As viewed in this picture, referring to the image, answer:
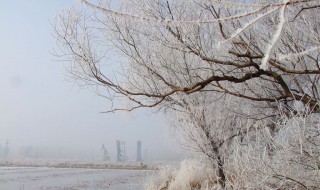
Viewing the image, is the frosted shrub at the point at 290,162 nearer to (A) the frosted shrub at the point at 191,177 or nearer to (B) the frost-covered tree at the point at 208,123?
(B) the frost-covered tree at the point at 208,123

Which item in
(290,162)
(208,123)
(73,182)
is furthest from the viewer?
(73,182)

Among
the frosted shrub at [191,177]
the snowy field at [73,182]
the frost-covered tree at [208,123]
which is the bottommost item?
the snowy field at [73,182]

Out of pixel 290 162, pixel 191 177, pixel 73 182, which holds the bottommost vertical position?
pixel 73 182

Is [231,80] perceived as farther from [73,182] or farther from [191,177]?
[73,182]

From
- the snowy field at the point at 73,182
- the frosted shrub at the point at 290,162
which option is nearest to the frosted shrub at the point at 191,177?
the snowy field at the point at 73,182

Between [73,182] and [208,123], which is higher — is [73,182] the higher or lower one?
the lower one

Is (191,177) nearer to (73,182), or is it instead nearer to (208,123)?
(208,123)

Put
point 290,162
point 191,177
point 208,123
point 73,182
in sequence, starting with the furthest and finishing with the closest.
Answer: point 73,182, point 191,177, point 208,123, point 290,162

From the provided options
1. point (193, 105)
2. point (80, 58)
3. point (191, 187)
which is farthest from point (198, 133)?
point (80, 58)

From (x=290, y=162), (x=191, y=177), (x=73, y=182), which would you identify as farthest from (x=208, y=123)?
(x=73, y=182)

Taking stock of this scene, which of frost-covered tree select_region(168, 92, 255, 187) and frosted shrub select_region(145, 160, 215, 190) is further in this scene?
frosted shrub select_region(145, 160, 215, 190)

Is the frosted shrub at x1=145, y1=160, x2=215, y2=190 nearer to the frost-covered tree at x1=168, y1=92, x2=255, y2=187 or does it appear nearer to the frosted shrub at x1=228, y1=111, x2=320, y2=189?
the frost-covered tree at x1=168, y1=92, x2=255, y2=187

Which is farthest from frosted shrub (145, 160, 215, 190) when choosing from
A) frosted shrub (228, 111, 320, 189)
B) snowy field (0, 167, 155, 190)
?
frosted shrub (228, 111, 320, 189)

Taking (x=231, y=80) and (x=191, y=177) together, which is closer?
(x=231, y=80)
